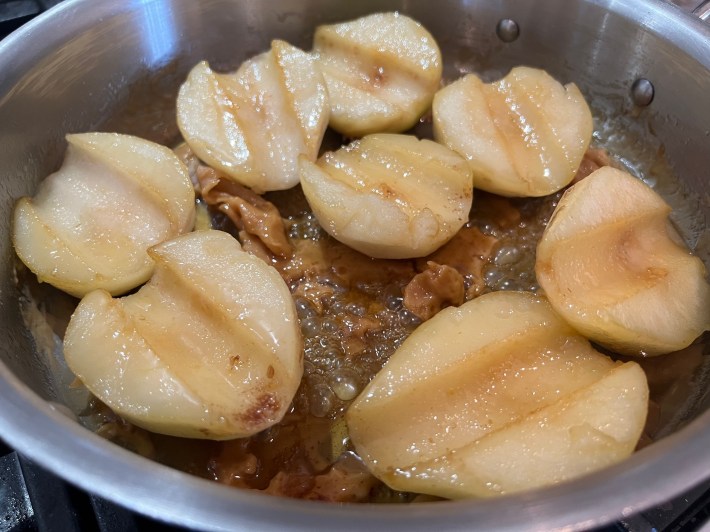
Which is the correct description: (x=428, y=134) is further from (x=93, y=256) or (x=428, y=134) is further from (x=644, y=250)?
(x=93, y=256)

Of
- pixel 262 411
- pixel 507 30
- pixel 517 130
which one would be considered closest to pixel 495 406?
pixel 262 411

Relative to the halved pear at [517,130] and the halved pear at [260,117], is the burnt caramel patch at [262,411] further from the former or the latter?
the halved pear at [517,130]

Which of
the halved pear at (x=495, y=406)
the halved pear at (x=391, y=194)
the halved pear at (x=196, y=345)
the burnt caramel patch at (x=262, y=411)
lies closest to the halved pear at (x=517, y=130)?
the halved pear at (x=391, y=194)

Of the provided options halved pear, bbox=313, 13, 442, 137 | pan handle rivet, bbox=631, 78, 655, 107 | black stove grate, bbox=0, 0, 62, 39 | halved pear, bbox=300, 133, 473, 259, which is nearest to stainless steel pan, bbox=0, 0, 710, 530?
pan handle rivet, bbox=631, 78, 655, 107

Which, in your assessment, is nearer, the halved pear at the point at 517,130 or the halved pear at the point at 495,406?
the halved pear at the point at 495,406

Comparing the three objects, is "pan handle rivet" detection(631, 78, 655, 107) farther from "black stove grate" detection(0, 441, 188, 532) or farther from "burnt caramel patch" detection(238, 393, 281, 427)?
"black stove grate" detection(0, 441, 188, 532)
